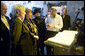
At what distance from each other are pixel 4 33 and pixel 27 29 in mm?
314

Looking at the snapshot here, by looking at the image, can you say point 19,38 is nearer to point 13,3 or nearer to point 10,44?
point 10,44

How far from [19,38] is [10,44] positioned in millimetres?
143

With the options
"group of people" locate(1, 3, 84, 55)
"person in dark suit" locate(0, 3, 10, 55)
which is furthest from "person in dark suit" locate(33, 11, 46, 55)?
"person in dark suit" locate(0, 3, 10, 55)

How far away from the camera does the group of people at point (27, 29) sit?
127 cm

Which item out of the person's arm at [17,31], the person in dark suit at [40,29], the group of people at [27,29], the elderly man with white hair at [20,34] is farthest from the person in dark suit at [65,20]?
the person's arm at [17,31]

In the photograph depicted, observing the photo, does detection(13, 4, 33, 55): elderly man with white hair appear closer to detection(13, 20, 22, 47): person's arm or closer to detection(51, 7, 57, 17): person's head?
detection(13, 20, 22, 47): person's arm

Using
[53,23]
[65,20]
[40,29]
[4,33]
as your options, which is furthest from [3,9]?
[65,20]

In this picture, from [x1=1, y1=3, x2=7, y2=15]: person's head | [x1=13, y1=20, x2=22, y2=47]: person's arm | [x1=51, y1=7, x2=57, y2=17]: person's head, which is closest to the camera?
[x1=1, y1=3, x2=7, y2=15]: person's head

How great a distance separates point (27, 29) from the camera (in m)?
1.39

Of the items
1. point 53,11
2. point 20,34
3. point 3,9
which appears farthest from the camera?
point 53,11

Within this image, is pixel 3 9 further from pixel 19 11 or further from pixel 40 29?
pixel 40 29

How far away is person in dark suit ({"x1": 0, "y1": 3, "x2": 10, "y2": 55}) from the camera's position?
1.22 meters

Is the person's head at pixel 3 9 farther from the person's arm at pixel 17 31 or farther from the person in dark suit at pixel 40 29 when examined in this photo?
the person in dark suit at pixel 40 29

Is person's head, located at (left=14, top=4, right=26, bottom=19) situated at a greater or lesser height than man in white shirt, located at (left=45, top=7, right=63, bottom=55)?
greater
